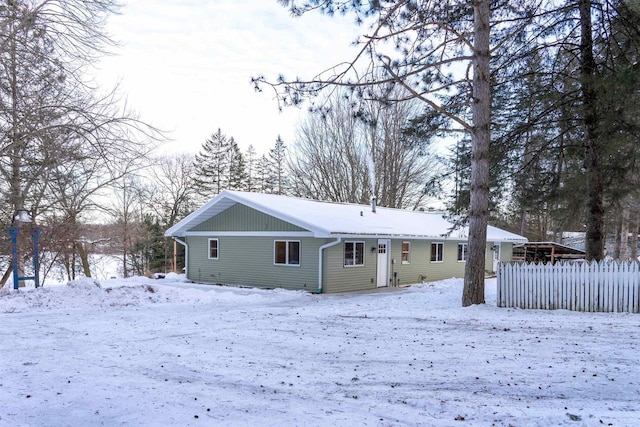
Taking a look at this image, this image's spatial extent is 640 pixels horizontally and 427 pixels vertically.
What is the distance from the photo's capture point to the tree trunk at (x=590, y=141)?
1122 cm

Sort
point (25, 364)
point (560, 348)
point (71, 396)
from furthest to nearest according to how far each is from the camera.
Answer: point (560, 348) → point (25, 364) → point (71, 396)

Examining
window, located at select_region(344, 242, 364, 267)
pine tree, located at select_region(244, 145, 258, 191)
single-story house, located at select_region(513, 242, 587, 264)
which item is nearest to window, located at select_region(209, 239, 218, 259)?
window, located at select_region(344, 242, 364, 267)

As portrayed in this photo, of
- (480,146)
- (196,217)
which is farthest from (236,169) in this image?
(480,146)

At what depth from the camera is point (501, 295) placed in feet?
37.7

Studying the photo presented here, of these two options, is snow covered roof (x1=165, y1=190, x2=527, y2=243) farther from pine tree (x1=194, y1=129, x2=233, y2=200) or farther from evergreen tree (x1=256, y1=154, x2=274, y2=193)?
evergreen tree (x1=256, y1=154, x2=274, y2=193)

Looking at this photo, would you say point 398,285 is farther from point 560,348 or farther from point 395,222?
point 560,348

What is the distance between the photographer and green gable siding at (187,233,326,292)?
53.7 feet

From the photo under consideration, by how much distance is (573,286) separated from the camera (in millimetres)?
10680

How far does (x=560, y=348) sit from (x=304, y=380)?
12.9 ft

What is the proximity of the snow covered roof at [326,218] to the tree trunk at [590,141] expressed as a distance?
3878mm

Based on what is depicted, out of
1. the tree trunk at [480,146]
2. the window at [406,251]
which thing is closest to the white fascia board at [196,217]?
the window at [406,251]

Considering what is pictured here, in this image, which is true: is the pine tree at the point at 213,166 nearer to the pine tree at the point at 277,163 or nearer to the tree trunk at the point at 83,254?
the pine tree at the point at 277,163

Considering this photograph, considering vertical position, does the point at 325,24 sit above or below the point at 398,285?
above

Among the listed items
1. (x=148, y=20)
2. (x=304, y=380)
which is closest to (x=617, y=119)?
(x=304, y=380)
